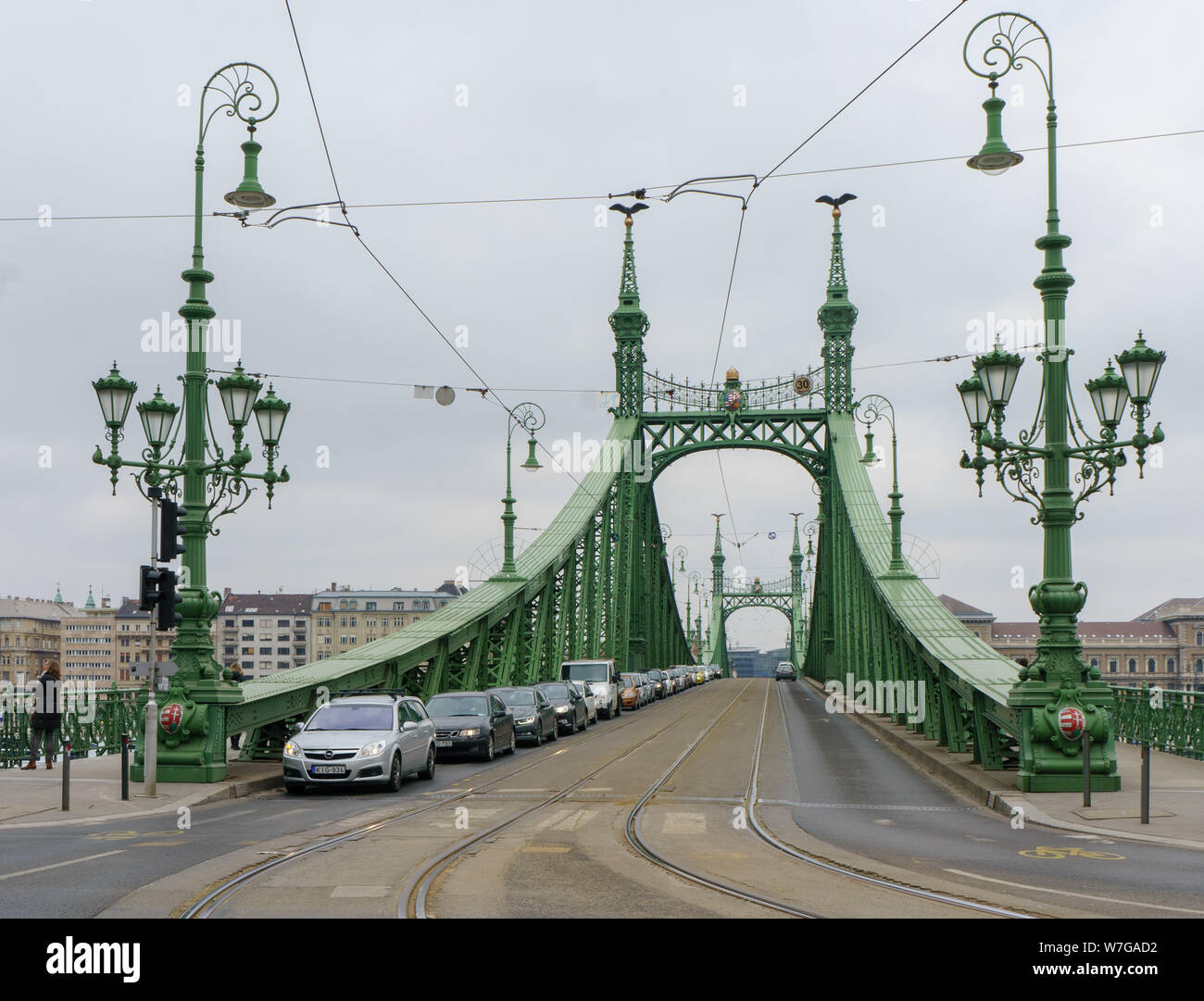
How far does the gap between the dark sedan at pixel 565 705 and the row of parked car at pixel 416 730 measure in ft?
0.08

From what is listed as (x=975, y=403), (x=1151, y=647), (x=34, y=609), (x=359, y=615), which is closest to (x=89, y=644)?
(x=34, y=609)

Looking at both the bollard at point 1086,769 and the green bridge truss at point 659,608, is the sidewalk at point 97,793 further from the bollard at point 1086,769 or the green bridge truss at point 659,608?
the bollard at point 1086,769

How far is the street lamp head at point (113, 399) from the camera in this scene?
1838 cm

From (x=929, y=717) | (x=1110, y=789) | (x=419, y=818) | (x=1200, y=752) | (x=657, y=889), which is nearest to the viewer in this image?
(x=657, y=889)

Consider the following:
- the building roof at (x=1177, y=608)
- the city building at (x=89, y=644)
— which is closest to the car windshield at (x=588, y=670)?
the building roof at (x=1177, y=608)

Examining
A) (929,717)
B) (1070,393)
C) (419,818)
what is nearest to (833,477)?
(929,717)

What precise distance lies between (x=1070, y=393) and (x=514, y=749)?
49.6 ft

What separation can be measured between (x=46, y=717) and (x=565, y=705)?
1623cm

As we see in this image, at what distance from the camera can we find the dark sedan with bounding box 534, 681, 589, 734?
3472 cm

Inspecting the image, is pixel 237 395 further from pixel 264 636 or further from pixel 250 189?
pixel 264 636

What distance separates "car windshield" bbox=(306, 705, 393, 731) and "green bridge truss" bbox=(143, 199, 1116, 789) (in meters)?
1.17
